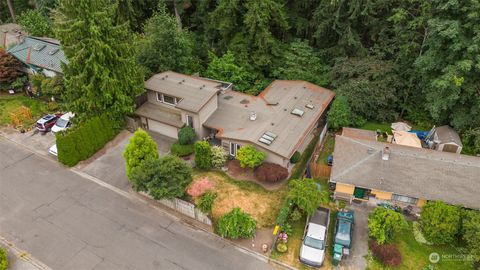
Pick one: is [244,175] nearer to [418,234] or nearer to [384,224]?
[384,224]

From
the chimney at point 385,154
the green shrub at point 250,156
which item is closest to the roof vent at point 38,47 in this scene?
the green shrub at point 250,156

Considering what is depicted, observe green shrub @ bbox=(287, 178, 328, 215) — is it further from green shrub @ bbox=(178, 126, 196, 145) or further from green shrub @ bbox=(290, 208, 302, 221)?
green shrub @ bbox=(178, 126, 196, 145)

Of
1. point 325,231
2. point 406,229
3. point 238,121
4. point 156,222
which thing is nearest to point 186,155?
point 238,121

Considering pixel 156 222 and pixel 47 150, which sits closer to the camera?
pixel 156 222

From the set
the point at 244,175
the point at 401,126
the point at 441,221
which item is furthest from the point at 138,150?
the point at 401,126

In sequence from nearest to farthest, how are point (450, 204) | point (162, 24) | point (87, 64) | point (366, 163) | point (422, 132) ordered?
point (450, 204), point (366, 163), point (87, 64), point (422, 132), point (162, 24)

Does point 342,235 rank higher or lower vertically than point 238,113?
lower

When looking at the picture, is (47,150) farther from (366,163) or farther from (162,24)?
(366,163)
